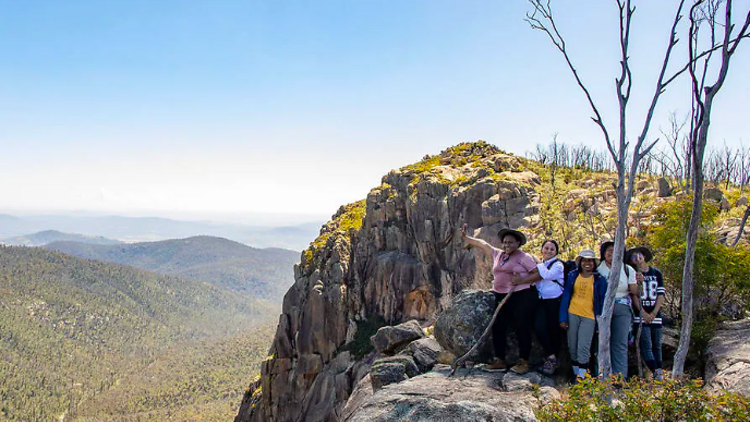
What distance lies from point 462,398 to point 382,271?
39.2 m

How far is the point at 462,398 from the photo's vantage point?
7348 mm

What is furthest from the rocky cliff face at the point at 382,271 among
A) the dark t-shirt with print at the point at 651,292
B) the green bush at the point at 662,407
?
the green bush at the point at 662,407

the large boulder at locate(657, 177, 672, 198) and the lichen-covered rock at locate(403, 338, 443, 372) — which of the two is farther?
the large boulder at locate(657, 177, 672, 198)

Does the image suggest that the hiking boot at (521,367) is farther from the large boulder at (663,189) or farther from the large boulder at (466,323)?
the large boulder at (663,189)

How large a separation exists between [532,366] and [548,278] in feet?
6.83

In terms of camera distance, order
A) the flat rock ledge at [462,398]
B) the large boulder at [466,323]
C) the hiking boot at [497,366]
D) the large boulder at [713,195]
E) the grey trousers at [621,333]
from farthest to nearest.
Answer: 1. the large boulder at [713,195]
2. the large boulder at [466,323]
3. the hiking boot at [497,366]
4. the grey trousers at [621,333]
5. the flat rock ledge at [462,398]

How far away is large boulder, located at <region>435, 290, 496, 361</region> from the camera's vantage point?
962 centimetres

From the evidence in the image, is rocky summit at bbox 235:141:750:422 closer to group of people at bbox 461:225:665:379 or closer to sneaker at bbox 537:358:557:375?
group of people at bbox 461:225:665:379

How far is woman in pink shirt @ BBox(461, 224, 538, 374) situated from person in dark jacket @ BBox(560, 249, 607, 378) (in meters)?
0.72

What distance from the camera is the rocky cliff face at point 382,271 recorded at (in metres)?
35.8

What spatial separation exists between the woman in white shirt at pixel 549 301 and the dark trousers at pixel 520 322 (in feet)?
0.69

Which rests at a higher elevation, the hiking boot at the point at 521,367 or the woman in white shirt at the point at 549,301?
the woman in white shirt at the point at 549,301

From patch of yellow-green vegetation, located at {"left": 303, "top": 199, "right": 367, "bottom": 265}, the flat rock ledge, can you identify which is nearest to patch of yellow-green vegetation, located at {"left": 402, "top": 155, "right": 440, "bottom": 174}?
patch of yellow-green vegetation, located at {"left": 303, "top": 199, "right": 367, "bottom": 265}

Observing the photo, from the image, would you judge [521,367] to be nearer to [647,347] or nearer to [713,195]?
[647,347]
